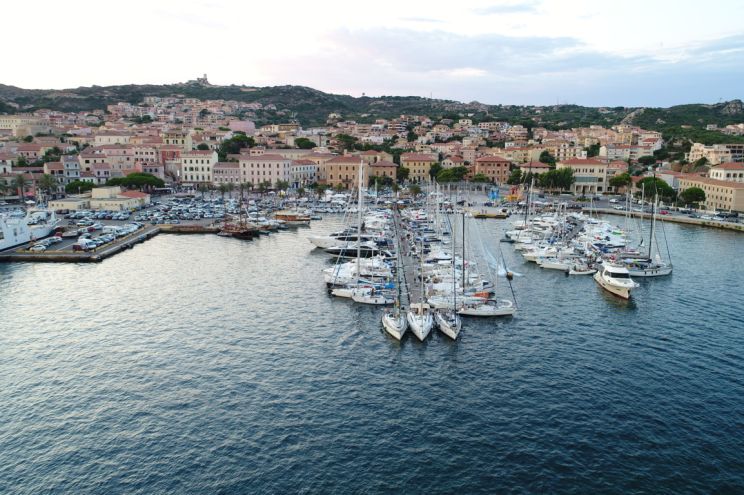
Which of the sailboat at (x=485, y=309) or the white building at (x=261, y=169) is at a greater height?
the white building at (x=261, y=169)

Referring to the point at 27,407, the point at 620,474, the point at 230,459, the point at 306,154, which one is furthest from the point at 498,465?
the point at 306,154

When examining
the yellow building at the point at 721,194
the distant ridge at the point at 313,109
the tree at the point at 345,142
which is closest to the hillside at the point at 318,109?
the distant ridge at the point at 313,109

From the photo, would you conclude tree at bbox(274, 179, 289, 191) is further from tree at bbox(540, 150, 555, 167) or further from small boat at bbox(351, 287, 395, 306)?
small boat at bbox(351, 287, 395, 306)

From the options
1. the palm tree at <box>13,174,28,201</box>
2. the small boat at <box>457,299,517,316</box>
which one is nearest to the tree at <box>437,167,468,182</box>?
the palm tree at <box>13,174,28,201</box>

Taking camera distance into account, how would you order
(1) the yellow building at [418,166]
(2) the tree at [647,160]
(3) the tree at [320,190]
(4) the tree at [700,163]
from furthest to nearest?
(2) the tree at [647,160] → (1) the yellow building at [418,166] → (4) the tree at [700,163] → (3) the tree at [320,190]

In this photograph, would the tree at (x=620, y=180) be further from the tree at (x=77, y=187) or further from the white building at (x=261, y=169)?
the tree at (x=77, y=187)

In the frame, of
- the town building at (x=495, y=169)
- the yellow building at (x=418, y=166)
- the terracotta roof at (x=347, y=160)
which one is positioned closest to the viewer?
the terracotta roof at (x=347, y=160)

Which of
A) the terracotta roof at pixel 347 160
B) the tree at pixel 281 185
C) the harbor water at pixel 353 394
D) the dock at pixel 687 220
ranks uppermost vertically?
the terracotta roof at pixel 347 160
